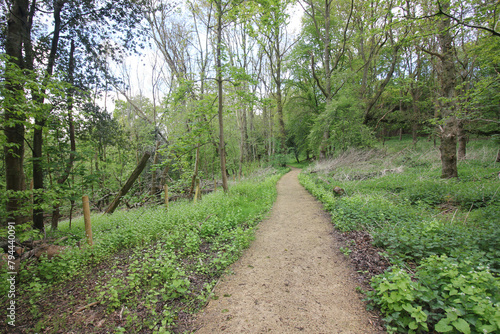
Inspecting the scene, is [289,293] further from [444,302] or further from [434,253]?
[434,253]

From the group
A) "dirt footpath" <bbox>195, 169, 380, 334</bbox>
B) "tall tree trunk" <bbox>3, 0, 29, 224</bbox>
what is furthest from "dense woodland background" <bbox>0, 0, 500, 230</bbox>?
"dirt footpath" <bbox>195, 169, 380, 334</bbox>

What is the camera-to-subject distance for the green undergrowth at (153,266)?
8.34 ft

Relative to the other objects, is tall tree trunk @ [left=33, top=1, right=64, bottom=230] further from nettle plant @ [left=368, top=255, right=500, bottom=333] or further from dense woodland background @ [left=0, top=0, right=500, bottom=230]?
nettle plant @ [left=368, top=255, right=500, bottom=333]

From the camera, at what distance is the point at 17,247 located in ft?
12.9

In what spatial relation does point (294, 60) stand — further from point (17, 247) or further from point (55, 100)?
point (17, 247)

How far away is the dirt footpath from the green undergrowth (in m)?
0.33

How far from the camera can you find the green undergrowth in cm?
254

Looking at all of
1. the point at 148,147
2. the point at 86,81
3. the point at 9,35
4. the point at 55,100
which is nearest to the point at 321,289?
the point at 55,100

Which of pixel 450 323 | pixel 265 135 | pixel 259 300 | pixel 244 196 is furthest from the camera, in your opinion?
pixel 265 135

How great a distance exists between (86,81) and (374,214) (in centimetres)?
991

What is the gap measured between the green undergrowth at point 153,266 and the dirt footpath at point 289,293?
1.08 feet

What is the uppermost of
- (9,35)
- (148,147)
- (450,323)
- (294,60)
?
(294,60)

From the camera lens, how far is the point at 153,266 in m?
3.09

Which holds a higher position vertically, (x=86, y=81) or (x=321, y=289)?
(x=86, y=81)
